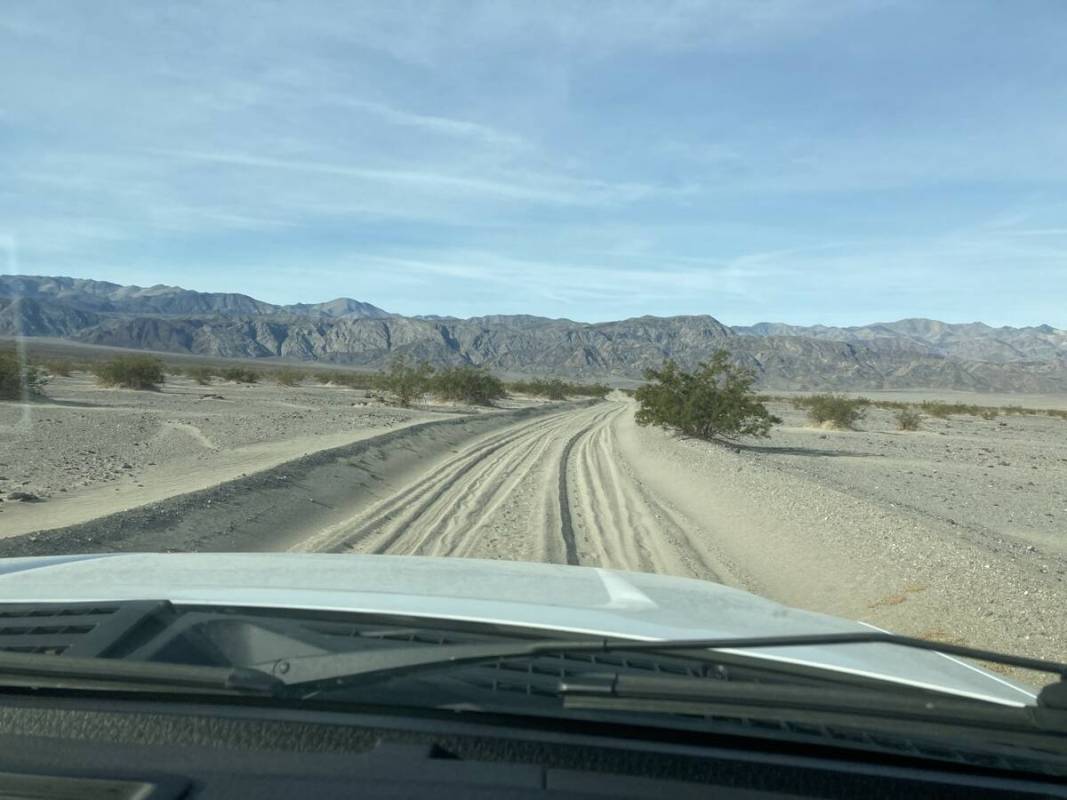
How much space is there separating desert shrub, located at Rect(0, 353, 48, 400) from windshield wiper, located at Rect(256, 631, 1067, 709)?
38.3 m

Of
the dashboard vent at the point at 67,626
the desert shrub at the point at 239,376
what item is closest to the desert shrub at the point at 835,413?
the desert shrub at the point at 239,376

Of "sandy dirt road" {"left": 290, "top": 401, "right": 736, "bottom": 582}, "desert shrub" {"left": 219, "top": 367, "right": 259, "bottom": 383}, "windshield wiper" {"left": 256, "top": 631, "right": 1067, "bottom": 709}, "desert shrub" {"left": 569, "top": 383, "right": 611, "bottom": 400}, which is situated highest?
"windshield wiper" {"left": 256, "top": 631, "right": 1067, "bottom": 709}

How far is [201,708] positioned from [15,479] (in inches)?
587

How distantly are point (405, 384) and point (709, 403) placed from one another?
81.7 feet

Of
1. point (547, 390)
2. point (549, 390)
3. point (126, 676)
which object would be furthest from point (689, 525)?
point (547, 390)

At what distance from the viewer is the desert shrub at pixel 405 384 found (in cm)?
5275

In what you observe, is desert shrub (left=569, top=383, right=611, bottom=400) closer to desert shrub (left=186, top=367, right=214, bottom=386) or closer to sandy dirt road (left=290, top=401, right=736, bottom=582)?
desert shrub (left=186, top=367, right=214, bottom=386)

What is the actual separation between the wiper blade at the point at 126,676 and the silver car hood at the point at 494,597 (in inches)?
27.7

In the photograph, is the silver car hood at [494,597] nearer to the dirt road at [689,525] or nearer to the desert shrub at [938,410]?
the dirt road at [689,525]

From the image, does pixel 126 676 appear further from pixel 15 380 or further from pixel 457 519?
pixel 15 380

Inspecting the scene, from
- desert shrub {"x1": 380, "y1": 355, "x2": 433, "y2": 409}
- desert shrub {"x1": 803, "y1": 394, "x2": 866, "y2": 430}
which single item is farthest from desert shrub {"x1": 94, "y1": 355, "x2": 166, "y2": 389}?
desert shrub {"x1": 803, "y1": 394, "x2": 866, "y2": 430}

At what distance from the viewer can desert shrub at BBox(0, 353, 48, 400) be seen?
1414 inches

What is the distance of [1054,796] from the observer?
233 cm

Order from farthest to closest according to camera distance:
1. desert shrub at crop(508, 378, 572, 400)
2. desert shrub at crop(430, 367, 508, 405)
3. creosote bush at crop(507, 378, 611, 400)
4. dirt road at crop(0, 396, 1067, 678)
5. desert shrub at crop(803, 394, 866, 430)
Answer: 1. creosote bush at crop(507, 378, 611, 400)
2. desert shrub at crop(508, 378, 572, 400)
3. desert shrub at crop(430, 367, 508, 405)
4. desert shrub at crop(803, 394, 866, 430)
5. dirt road at crop(0, 396, 1067, 678)
